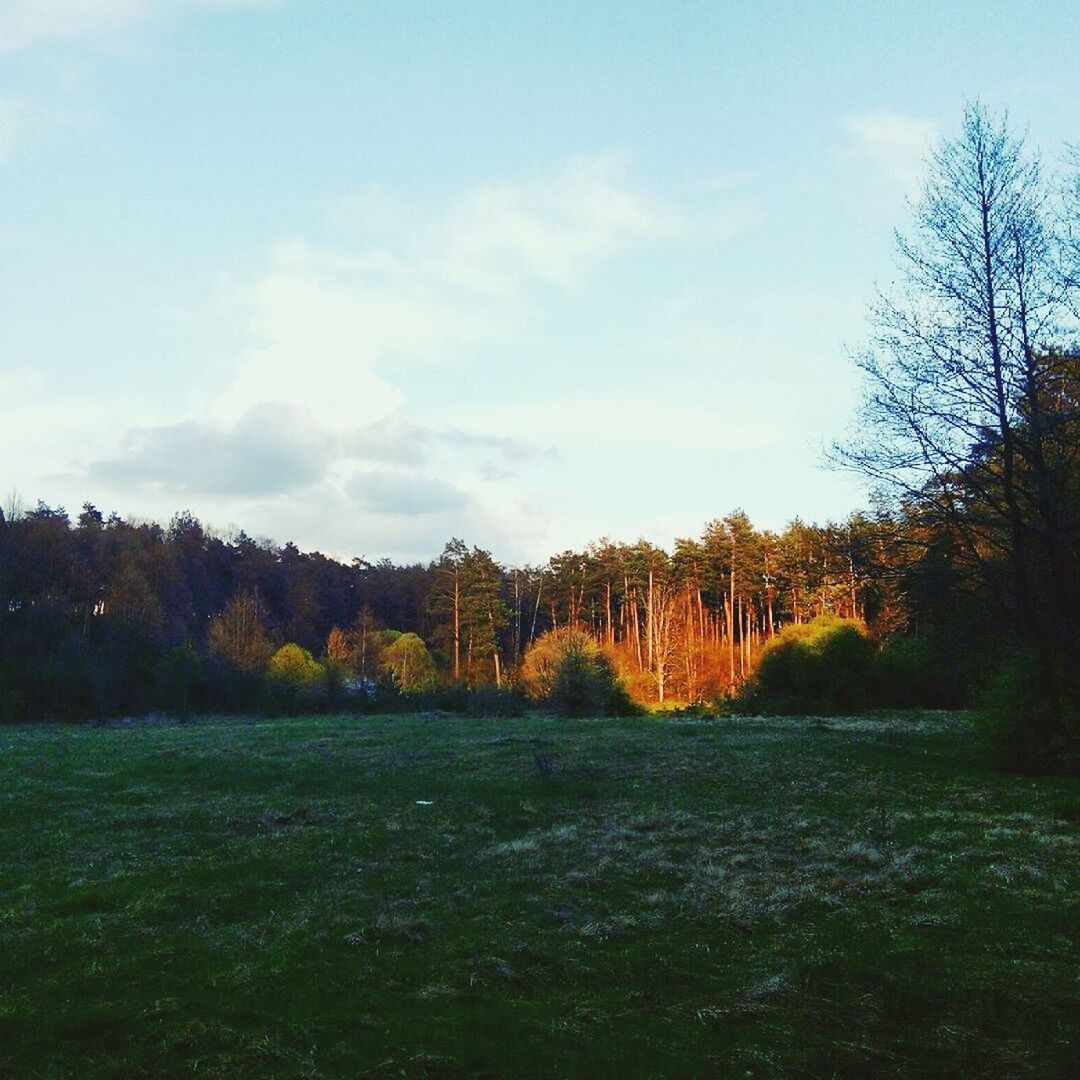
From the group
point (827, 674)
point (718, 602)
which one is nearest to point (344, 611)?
point (718, 602)

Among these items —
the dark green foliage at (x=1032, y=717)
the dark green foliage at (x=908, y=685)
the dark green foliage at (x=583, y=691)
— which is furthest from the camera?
the dark green foliage at (x=583, y=691)

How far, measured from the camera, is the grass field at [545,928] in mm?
5520

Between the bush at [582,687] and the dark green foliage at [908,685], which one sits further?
the bush at [582,687]

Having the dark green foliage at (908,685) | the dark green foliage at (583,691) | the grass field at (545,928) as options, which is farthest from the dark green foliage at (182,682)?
the dark green foliage at (908,685)

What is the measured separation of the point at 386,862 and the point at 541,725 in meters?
24.6

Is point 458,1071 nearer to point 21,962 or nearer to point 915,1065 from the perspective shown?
point 915,1065

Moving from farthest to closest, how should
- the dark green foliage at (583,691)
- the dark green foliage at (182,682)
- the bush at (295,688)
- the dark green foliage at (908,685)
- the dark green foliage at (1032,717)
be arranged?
the bush at (295,688) → the dark green foliage at (182,682) → the dark green foliage at (583,691) → the dark green foliage at (908,685) → the dark green foliage at (1032,717)

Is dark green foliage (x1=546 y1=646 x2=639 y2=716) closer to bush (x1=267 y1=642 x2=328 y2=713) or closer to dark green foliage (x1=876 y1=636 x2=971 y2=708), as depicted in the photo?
dark green foliage (x1=876 y1=636 x2=971 y2=708)

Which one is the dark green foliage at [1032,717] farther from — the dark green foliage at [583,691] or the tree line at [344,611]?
the dark green foliage at [583,691]

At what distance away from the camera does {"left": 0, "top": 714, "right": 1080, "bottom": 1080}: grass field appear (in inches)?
217

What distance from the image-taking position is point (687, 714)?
43750 millimetres

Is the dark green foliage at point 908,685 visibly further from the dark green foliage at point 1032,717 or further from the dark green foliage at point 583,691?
the dark green foliage at point 1032,717

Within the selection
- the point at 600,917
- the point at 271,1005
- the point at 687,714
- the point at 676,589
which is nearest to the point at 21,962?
the point at 271,1005

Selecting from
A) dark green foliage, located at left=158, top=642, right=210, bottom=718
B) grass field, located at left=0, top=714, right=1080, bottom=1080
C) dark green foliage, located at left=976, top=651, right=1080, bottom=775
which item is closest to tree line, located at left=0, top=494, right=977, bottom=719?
dark green foliage, located at left=158, top=642, right=210, bottom=718
